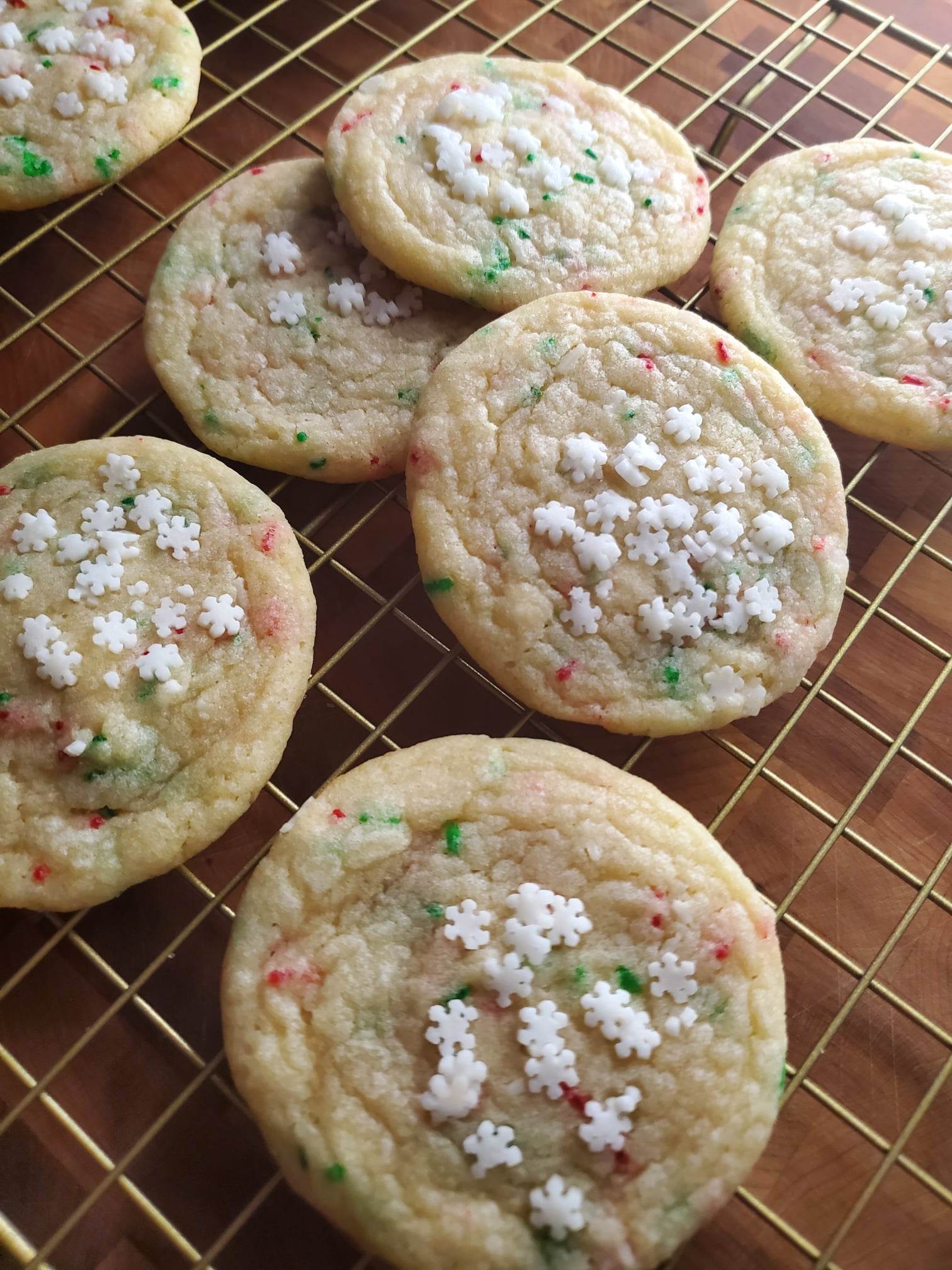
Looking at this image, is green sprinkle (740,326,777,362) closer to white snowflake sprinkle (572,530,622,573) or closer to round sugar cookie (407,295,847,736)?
round sugar cookie (407,295,847,736)

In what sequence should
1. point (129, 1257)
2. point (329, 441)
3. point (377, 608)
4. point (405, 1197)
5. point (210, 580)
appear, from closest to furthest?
point (405, 1197)
point (129, 1257)
point (210, 580)
point (329, 441)
point (377, 608)

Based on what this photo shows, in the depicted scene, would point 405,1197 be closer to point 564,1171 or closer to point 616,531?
point 564,1171

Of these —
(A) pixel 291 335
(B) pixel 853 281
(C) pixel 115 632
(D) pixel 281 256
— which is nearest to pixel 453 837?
(C) pixel 115 632

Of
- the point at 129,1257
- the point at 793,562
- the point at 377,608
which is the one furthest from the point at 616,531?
the point at 129,1257

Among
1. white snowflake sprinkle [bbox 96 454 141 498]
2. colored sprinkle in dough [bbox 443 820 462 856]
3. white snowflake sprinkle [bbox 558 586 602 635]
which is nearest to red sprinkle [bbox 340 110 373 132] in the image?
white snowflake sprinkle [bbox 96 454 141 498]

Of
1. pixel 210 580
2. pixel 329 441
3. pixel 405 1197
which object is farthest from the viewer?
pixel 329 441

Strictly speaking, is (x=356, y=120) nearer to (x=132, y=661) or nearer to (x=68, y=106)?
(x=68, y=106)
